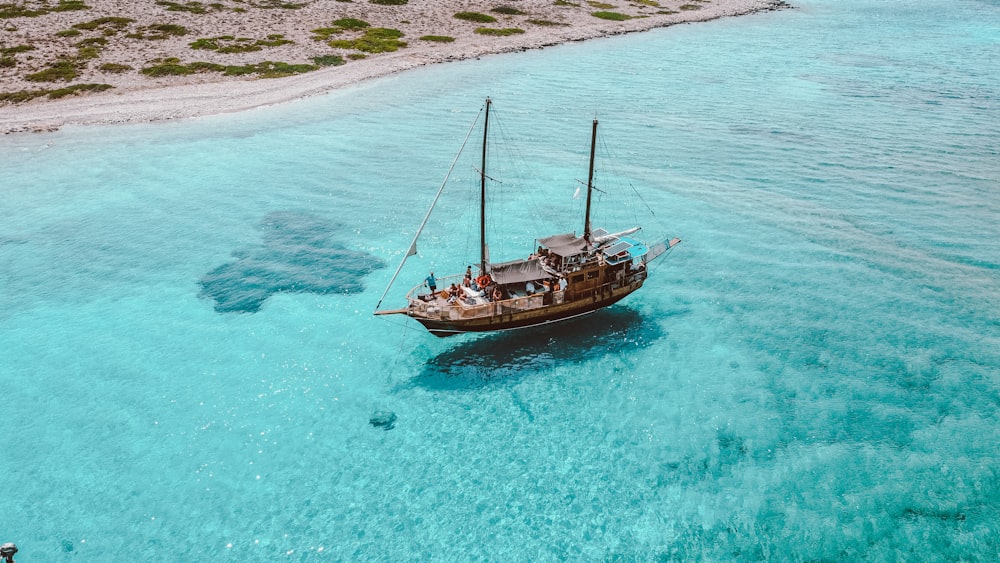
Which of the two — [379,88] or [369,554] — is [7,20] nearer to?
[379,88]

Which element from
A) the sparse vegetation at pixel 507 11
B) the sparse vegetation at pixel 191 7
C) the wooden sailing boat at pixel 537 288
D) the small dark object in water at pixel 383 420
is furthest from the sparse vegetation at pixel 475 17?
the small dark object in water at pixel 383 420

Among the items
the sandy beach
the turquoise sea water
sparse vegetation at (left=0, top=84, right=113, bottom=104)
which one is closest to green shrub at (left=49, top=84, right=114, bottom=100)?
sparse vegetation at (left=0, top=84, right=113, bottom=104)

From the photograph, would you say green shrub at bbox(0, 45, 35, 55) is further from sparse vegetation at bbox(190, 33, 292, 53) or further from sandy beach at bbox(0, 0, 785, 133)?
sparse vegetation at bbox(190, 33, 292, 53)

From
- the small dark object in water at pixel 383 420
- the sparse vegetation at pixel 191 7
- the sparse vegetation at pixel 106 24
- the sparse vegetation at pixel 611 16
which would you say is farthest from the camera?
the sparse vegetation at pixel 611 16

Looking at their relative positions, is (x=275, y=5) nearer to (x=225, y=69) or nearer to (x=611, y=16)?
(x=225, y=69)

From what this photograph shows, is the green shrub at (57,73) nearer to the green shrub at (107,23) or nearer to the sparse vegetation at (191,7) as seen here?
the green shrub at (107,23)

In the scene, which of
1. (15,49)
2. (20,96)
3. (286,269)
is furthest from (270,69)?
(286,269)
